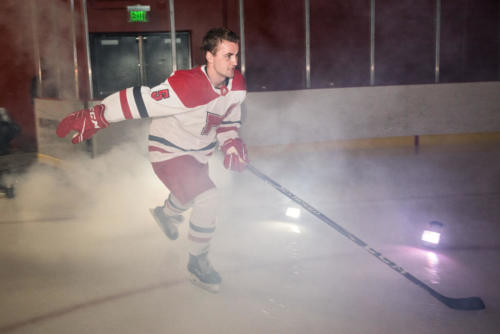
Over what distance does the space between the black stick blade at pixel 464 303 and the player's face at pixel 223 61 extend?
3.77ft

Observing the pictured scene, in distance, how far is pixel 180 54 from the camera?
752 centimetres

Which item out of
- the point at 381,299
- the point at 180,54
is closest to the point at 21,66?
the point at 180,54

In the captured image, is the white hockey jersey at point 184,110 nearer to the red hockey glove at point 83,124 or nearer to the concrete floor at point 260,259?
the red hockey glove at point 83,124

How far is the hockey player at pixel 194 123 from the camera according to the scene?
1.93 meters

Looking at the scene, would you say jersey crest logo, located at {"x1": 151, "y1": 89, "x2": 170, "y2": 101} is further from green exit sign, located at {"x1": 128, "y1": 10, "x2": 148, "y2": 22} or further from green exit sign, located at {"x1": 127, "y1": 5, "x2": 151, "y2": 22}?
green exit sign, located at {"x1": 128, "y1": 10, "x2": 148, "y2": 22}

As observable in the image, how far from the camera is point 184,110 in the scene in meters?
1.99

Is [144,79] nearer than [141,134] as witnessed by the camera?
No

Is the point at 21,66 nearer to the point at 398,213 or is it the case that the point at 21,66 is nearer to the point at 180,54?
the point at 180,54

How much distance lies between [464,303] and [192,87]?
4.11ft

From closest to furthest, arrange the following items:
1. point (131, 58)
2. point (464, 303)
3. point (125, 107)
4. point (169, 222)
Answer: point (464, 303) → point (125, 107) → point (169, 222) → point (131, 58)

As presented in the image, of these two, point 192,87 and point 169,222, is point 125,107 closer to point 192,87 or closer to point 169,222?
point 192,87

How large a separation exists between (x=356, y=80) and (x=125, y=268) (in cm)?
615

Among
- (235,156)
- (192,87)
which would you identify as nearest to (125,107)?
(192,87)

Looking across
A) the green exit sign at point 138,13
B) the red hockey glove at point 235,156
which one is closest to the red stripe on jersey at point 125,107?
the red hockey glove at point 235,156
